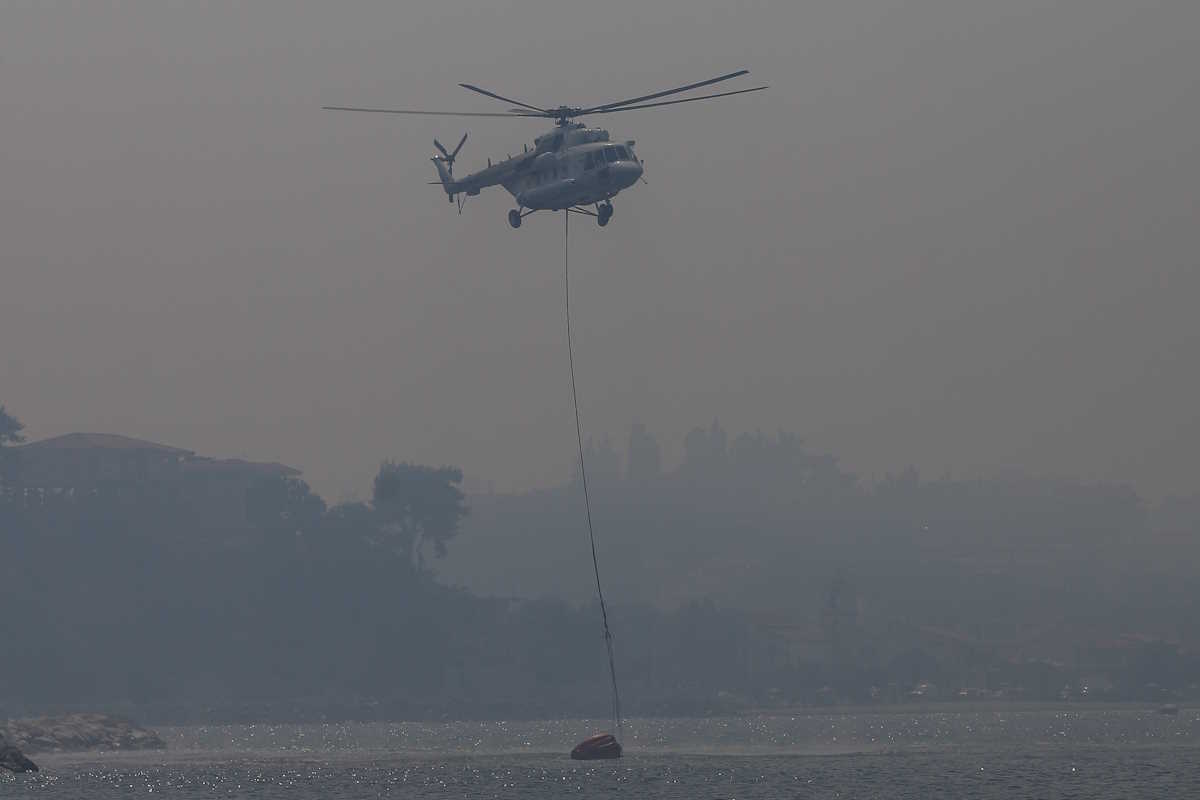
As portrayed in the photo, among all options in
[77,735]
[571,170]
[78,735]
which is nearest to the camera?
[571,170]

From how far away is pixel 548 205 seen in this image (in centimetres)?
8519

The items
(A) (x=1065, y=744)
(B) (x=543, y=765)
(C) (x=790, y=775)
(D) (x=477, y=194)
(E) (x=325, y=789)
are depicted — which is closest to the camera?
(D) (x=477, y=194)

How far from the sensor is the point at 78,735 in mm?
166625

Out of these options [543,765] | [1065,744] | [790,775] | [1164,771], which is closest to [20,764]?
[543,765]

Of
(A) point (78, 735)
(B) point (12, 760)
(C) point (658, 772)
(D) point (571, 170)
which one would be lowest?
(C) point (658, 772)

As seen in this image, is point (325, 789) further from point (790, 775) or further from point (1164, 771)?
point (1164, 771)

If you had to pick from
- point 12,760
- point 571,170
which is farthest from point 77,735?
point 571,170

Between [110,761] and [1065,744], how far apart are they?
278 ft

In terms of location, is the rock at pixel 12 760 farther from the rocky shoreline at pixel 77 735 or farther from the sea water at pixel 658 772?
the rocky shoreline at pixel 77 735

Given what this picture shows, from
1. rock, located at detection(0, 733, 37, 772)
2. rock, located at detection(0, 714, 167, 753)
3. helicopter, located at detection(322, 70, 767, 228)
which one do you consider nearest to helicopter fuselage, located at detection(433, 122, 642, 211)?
helicopter, located at detection(322, 70, 767, 228)

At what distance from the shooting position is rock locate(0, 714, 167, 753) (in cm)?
15588

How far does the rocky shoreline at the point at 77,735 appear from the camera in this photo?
15575cm

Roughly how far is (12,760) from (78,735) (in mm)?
53755

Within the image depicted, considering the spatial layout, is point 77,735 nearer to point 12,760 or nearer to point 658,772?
point 12,760
